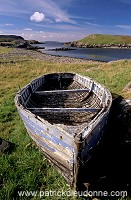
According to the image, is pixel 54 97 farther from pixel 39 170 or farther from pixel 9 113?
pixel 39 170

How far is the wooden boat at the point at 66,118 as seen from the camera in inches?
214

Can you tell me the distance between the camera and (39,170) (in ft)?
22.6

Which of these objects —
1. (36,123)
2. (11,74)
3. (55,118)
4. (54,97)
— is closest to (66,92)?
(54,97)

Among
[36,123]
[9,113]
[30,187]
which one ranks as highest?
[36,123]

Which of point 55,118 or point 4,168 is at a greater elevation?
point 55,118

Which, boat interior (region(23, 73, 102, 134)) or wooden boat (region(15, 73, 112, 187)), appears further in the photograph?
boat interior (region(23, 73, 102, 134))

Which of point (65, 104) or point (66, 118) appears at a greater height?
point (65, 104)

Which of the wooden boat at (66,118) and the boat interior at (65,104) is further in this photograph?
the boat interior at (65,104)

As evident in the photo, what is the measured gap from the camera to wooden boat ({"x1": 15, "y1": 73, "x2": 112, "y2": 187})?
5.44 metres

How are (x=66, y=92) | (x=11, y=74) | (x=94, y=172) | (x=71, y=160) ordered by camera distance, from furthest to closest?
(x=11, y=74), (x=66, y=92), (x=94, y=172), (x=71, y=160)

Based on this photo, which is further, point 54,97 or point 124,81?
point 124,81

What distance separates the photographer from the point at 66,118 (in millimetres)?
8672

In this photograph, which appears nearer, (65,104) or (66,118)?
(66,118)

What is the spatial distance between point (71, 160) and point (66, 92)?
19.7ft
